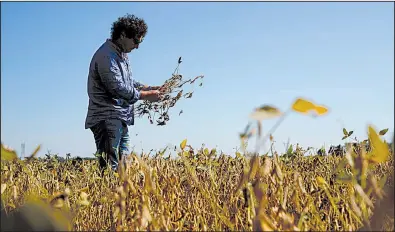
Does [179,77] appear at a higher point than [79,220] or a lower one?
higher

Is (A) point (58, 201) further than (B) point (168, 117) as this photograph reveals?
No

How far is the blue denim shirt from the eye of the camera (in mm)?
4145

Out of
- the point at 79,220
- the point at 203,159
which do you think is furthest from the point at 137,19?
the point at 79,220

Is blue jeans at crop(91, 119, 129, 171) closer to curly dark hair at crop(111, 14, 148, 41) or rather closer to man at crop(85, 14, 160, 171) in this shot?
man at crop(85, 14, 160, 171)

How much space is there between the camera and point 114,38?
4.52 meters

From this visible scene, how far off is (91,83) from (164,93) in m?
0.60

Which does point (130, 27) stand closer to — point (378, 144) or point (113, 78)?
point (113, 78)

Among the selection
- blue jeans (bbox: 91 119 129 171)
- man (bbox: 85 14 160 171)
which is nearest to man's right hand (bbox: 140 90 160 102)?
man (bbox: 85 14 160 171)

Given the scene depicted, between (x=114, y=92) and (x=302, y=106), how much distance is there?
3358mm

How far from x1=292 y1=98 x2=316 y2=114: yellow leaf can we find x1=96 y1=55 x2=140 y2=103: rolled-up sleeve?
333 cm

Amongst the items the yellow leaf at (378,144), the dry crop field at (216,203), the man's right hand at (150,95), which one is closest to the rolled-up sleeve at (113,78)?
the man's right hand at (150,95)

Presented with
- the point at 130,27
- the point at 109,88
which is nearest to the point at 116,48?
the point at 130,27

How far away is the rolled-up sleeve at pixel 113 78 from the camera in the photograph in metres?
4.12

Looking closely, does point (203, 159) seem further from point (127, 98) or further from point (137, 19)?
point (137, 19)
